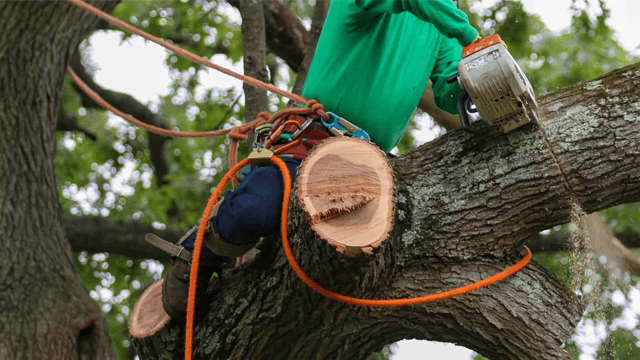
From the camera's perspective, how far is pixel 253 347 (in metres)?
2.09

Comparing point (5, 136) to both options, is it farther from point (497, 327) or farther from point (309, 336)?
point (497, 327)

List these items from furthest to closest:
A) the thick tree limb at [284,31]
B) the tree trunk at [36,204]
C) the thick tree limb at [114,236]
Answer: the thick tree limb at [114,236]
the thick tree limb at [284,31]
the tree trunk at [36,204]

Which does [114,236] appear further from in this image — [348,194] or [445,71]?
[348,194]

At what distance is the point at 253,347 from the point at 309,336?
196 mm

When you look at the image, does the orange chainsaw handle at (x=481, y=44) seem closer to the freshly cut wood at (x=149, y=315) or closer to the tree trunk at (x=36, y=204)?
the freshly cut wood at (x=149, y=315)

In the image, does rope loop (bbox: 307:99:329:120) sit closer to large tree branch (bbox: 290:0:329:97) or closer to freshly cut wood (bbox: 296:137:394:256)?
freshly cut wood (bbox: 296:137:394:256)

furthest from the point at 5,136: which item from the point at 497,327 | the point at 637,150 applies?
the point at 637,150

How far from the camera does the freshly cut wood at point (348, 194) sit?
5.48 feet

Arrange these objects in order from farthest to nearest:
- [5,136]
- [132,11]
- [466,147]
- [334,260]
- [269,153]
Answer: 1. [132,11]
2. [5,136]
3. [466,147]
4. [269,153]
5. [334,260]

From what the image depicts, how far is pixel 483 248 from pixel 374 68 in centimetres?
78

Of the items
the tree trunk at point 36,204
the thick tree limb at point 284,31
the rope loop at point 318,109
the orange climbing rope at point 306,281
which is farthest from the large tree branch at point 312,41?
the orange climbing rope at point 306,281

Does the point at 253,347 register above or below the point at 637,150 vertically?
below

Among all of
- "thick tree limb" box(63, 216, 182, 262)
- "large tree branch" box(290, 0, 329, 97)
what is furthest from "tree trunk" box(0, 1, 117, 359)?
"thick tree limb" box(63, 216, 182, 262)

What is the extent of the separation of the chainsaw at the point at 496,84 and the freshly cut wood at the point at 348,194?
15.8 inches
